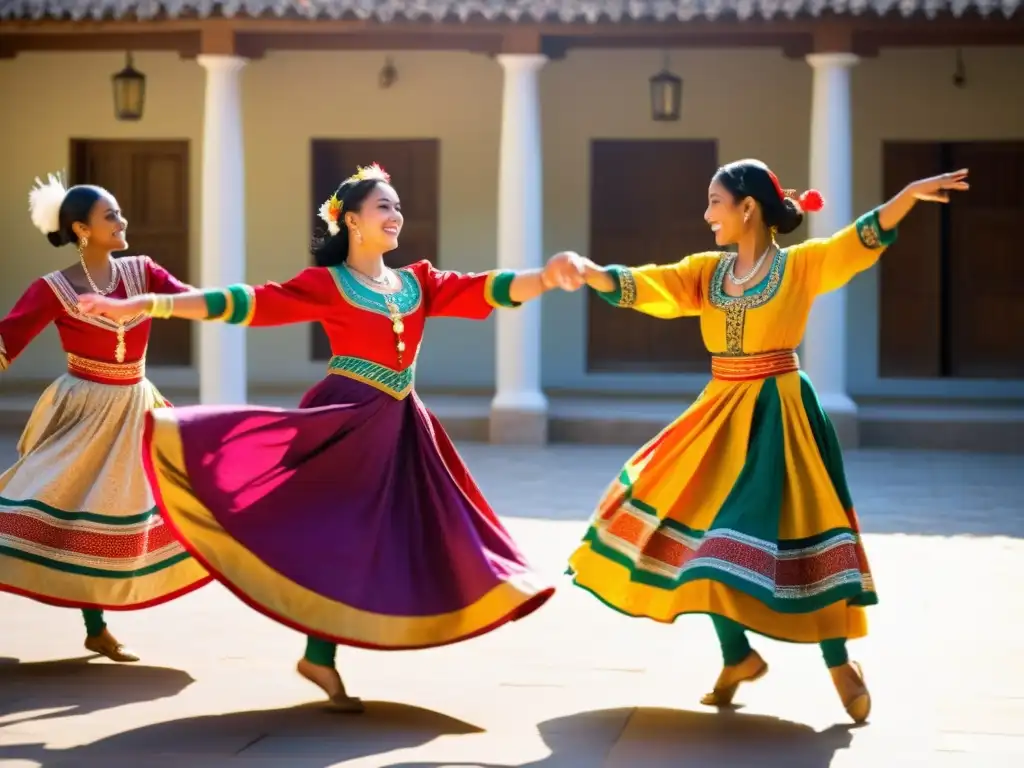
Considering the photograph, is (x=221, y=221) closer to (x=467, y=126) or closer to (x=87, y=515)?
(x=467, y=126)

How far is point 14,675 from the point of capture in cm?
571

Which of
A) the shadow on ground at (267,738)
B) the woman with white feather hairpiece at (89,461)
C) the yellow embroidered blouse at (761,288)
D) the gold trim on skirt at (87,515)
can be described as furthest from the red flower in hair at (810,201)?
the gold trim on skirt at (87,515)

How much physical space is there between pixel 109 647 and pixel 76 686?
42cm

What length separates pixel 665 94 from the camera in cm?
1409

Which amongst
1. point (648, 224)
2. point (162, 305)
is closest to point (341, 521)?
point (162, 305)

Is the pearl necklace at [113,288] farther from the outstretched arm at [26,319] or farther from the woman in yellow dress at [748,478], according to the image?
the woman in yellow dress at [748,478]

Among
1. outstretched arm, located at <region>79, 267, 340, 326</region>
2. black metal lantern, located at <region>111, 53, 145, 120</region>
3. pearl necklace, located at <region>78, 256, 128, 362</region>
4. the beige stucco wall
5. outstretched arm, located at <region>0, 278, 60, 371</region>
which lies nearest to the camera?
outstretched arm, located at <region>79, 267, 340, 326</region>

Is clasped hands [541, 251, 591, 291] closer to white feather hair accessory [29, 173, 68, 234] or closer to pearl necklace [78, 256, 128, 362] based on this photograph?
pearl necklace [78, 256, 128, 362]

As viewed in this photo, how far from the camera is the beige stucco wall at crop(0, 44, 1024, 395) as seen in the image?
15008 millimetres

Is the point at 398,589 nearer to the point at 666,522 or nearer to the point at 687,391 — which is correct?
the point at 666,522

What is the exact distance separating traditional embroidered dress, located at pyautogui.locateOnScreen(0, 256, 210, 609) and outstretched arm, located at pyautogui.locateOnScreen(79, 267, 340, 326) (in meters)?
0.66

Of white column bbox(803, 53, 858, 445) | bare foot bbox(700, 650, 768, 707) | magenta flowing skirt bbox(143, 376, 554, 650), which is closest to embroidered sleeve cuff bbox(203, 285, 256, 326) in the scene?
magenta flowing skirt bbox(143, 376, 554, 650)

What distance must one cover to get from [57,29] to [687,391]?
579 centimetres

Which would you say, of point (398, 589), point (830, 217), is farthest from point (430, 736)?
point (830, 217)
